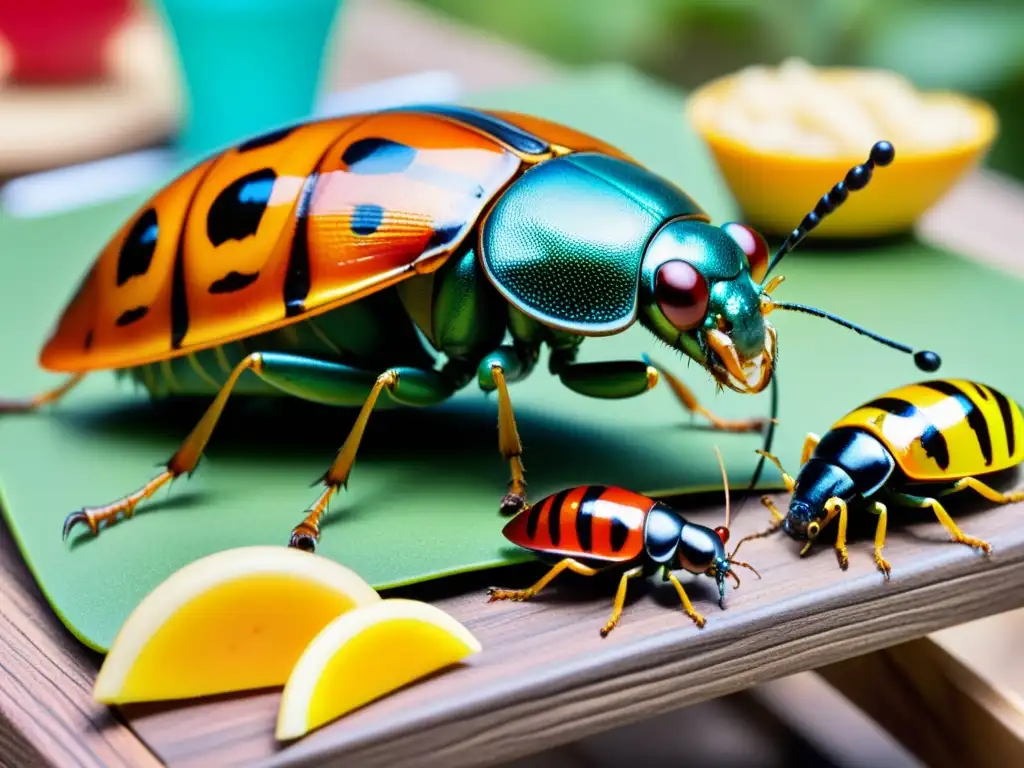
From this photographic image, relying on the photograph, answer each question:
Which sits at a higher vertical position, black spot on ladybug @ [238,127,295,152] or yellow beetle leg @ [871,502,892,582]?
black spot on ladybug @ [238,127,295,152]

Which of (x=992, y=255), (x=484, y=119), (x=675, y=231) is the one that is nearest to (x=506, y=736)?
(x=675, y=231)

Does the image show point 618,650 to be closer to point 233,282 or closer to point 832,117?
point 233,282

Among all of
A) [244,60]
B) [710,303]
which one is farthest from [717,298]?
[244,60]

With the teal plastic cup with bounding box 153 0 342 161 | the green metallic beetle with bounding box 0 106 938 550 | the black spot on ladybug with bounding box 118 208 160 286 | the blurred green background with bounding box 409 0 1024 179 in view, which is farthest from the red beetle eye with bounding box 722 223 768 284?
the blurred green background with bounding box 409 0 1024 179

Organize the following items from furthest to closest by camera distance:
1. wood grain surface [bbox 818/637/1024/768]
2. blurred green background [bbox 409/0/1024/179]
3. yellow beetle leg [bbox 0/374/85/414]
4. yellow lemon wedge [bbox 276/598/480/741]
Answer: blurred green background [bbox 409/0/1024/179], yellow beetle leg [bbox 0/374/85/414], wood grain surface [bbox 818/637/1024/768], yellow lemon wedge [bbox 276/598/480/741]

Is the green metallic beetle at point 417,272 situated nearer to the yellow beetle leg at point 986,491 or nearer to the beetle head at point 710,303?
the beetle head at point 710,303

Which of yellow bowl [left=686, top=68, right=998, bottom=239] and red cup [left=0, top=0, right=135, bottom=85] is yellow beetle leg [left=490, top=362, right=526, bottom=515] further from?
red cup [left=0, top=0, right=135, bottom=85]

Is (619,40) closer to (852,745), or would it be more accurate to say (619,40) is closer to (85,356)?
(852,745)
